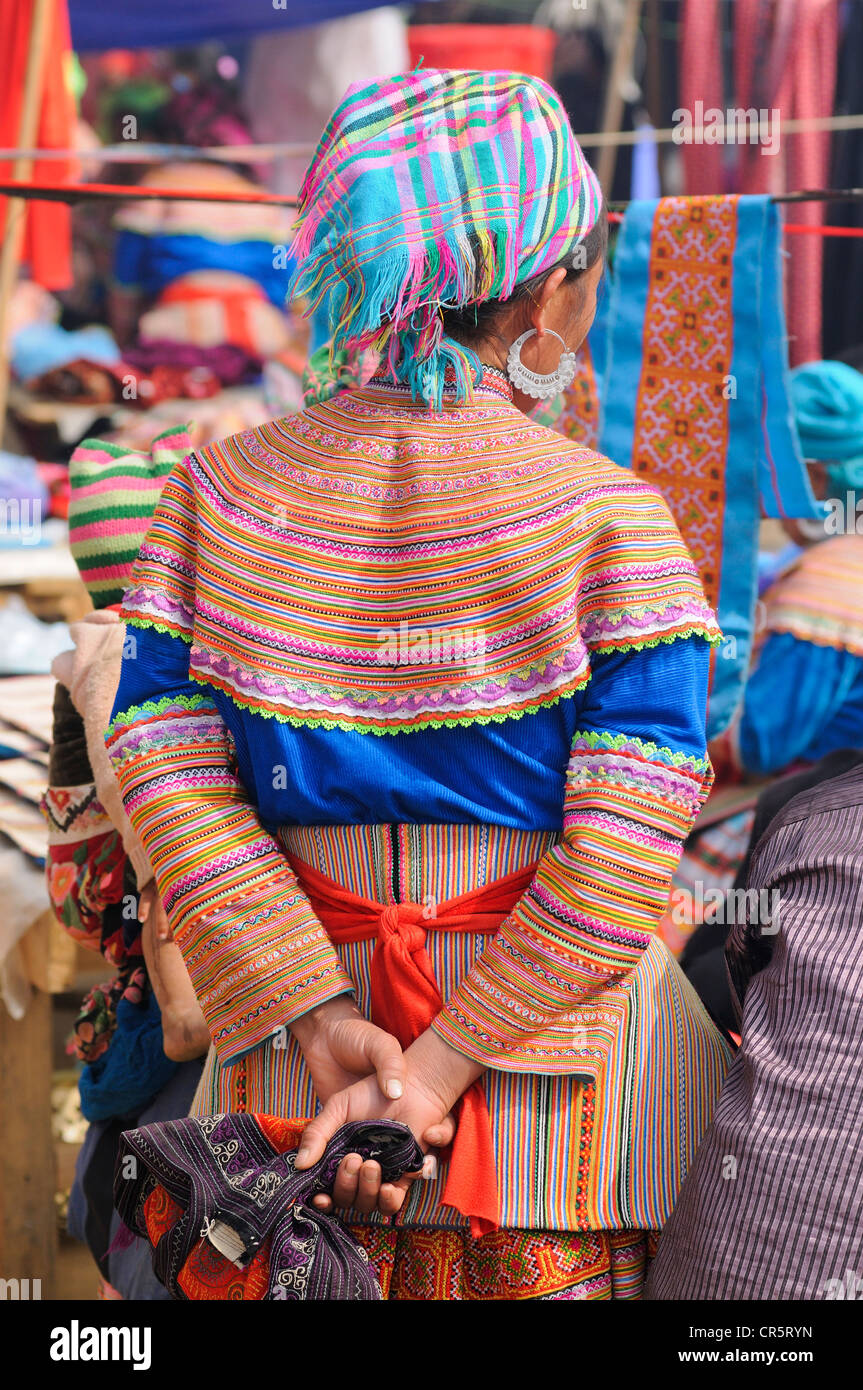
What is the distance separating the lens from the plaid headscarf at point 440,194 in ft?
4.07

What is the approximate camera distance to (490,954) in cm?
127

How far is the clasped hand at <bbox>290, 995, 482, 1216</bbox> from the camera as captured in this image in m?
1.22

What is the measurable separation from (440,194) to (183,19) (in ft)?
11.3

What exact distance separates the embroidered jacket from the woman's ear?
77 mm

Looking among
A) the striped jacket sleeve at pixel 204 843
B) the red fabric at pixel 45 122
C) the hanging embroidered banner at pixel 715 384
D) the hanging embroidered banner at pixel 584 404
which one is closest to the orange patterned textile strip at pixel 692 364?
the hanging embroidered banner at pixel 715 384

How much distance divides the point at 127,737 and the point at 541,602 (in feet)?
1.53

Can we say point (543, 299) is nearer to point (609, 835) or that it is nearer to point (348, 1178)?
point (609, 835)

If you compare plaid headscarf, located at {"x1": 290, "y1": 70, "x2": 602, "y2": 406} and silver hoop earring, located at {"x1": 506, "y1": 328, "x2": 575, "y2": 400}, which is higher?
plaid headscarf, located at {"x1": 290, "y1": 70, "x2": 602, "y2": 406}

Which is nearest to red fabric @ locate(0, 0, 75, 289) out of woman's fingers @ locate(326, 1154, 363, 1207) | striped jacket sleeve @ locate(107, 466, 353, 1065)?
striped jacket sleeve @ locate(107, 466, 353, 1065)

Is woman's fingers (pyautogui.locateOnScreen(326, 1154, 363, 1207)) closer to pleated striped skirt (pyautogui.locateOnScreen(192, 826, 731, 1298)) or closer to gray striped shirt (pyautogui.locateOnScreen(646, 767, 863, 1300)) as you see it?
pleated striped skirt (pyautogui.locateOnScreen(192, 826, 731, 1298))

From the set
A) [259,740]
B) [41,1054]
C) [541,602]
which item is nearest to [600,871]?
[541,602]

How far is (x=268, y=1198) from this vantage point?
1226mm

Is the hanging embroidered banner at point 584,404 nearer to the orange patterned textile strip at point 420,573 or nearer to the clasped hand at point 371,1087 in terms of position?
the orange patterned textile strip at point 420,573

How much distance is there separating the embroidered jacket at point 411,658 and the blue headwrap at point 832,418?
154 cm
